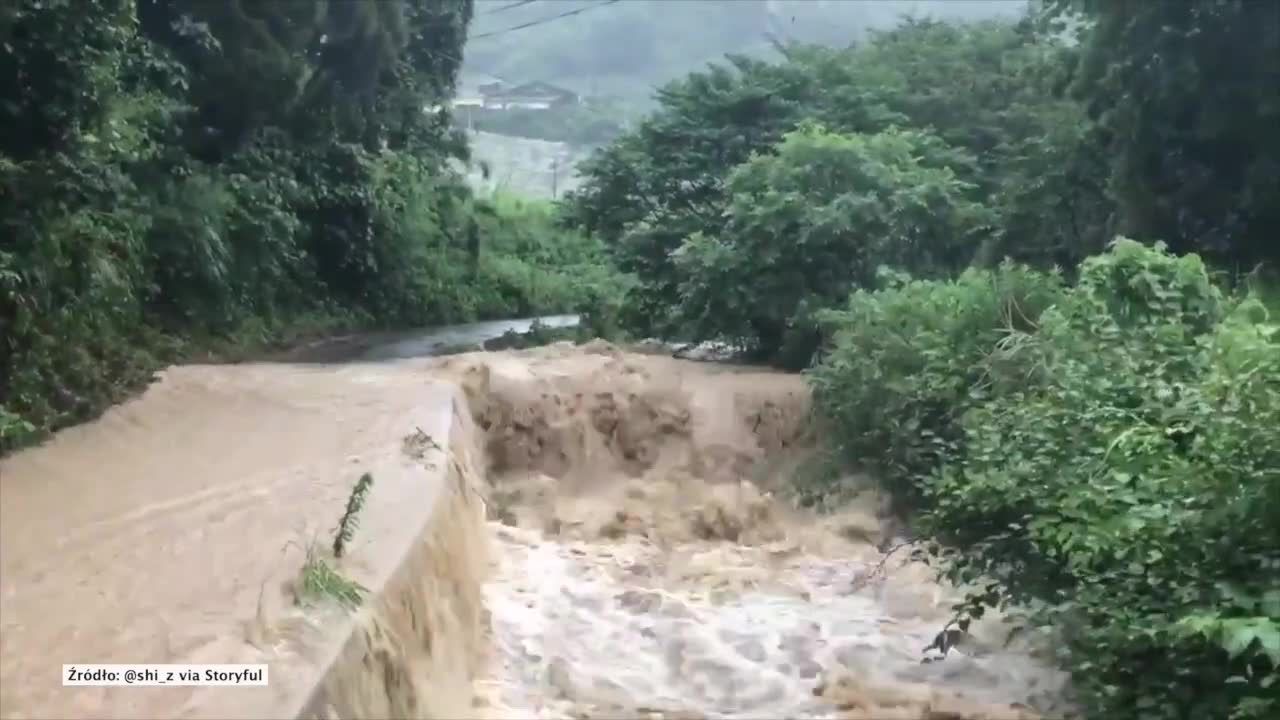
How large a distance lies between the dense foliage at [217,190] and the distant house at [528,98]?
765cm

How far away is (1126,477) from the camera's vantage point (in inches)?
193

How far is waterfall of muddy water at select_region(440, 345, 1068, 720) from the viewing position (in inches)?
268

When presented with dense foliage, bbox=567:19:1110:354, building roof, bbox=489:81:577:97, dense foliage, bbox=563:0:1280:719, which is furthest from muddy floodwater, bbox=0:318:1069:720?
building roof, bbox=489:81:577:97

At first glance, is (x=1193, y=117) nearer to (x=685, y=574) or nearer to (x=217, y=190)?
(x=685, y=574)

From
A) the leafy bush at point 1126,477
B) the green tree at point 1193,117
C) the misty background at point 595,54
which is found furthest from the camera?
the misty background at point 595,54

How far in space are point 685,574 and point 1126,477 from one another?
4545mm

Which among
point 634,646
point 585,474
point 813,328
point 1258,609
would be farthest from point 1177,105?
point 1258,609

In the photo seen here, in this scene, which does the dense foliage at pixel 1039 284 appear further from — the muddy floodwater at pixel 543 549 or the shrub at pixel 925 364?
the muddy floodwater at pixel 543 549

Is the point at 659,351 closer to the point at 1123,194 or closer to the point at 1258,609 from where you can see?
the point at 1123,194

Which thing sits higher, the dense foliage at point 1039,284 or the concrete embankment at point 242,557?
the dense foliage at point 1039,284

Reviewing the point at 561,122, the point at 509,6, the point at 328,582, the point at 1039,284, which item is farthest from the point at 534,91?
the point at 328,582

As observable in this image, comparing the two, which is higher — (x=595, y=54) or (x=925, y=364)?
(x=595, y=54)

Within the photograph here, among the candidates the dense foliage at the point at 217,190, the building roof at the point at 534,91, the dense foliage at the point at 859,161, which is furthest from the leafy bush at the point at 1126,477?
the building roof at the point at 534,91

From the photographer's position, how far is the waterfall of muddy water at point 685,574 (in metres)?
6.82
